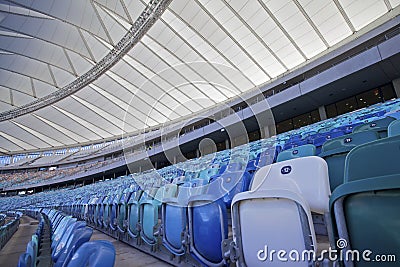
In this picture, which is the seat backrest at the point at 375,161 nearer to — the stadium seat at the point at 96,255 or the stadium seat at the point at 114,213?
the stadium seat at the point at 96,255

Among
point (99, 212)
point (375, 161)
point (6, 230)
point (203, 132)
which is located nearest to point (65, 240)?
point (375, 161)

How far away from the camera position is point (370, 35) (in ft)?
45.1

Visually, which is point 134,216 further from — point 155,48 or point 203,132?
point 155,48

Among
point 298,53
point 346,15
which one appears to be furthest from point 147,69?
point 346,15

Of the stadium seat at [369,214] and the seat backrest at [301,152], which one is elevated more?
the seat backrest at [301,152]

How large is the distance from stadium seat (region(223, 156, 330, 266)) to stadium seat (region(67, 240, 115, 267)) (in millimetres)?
721

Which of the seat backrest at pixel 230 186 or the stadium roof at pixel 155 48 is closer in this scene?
the seat backrest at pixel 230 186

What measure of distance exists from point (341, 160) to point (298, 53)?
18.0 m

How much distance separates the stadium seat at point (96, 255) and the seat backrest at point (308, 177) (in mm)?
1217

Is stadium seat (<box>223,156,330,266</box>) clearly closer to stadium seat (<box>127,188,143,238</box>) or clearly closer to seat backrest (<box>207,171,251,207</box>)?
seat backrest (<box>207,171,251,207</box>)

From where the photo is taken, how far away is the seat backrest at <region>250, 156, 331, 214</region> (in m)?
1.52

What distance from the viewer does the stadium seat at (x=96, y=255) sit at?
2.31 feet

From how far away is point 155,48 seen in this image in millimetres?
19953

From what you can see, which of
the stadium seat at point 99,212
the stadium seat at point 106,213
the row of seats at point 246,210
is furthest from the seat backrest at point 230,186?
the stadium seat at point 99,212
